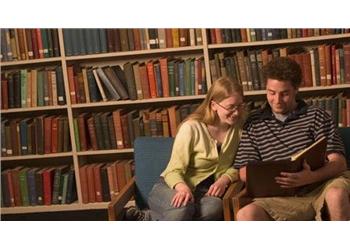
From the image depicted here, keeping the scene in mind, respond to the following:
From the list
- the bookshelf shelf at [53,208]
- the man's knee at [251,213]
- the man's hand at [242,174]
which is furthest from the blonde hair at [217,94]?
the bookshelf shelf at [53,208]

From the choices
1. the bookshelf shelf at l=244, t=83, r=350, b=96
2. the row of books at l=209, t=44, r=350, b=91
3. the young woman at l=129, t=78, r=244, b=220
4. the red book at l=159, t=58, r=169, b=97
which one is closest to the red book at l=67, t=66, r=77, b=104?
the red book at l=159, t=58, r=169, b=97

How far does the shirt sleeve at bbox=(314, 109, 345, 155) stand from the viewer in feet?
8.99

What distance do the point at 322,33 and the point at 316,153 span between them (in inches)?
56.1

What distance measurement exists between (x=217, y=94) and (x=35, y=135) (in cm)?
174

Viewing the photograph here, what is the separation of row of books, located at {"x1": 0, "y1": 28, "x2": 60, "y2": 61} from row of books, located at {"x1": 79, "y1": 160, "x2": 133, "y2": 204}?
79 centimetres

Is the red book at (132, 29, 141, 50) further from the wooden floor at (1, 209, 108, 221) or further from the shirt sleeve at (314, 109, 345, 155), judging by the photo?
the shirt sleeve at (314, 109, 345, 155)

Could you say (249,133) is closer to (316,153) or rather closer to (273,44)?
(316,153)

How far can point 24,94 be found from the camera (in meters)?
4.14

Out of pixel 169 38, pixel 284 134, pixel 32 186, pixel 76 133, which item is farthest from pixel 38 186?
pixel 284 134

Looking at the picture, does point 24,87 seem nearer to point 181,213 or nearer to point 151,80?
point 151,80

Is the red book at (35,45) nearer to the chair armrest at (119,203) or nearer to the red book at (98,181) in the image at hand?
the red book at (98,181)
